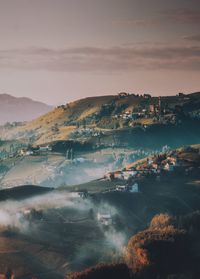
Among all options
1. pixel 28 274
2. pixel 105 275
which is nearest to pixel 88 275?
pixel 105 275

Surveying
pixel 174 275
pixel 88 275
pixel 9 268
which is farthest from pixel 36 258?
pixel 174 275

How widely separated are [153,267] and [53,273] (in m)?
30.2

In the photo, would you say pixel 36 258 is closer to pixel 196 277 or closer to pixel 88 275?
pixel 88 275

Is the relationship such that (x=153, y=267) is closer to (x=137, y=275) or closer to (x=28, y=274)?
(x=137, y=275)

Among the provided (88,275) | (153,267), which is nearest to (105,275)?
(88,275)

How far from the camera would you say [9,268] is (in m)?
188

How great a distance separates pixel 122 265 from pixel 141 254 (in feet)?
39.2

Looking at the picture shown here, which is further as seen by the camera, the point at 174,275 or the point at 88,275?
the point at 174,275

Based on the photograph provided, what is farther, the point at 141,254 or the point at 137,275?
the point at 141,254

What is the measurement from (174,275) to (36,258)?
42.2 m

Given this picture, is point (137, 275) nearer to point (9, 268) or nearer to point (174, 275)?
point (174, 275)

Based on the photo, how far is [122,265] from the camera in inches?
7411

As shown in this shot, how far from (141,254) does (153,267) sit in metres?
6.68

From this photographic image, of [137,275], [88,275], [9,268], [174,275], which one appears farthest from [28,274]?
[174,275]
